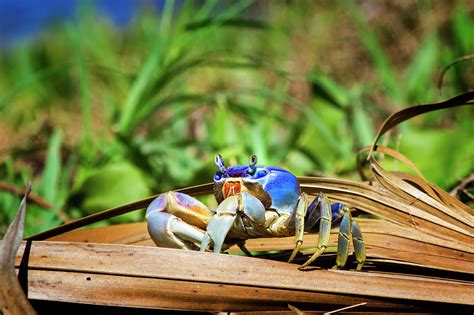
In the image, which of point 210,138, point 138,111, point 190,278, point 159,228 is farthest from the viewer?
point 210,138

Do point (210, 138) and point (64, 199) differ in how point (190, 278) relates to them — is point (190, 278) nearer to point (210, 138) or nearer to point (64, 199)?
point (64, 199)

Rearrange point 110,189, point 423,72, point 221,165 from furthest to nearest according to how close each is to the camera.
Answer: point 423,72 < point 110,189 < point 221,165

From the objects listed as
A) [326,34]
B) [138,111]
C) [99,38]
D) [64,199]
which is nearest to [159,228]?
[64,199]

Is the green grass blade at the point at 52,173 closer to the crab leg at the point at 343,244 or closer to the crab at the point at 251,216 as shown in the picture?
the crab at the point at 251,216

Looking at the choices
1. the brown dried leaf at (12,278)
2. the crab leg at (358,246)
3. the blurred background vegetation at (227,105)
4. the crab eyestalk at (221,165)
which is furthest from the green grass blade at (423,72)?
the brown dried leaf at (12,278)

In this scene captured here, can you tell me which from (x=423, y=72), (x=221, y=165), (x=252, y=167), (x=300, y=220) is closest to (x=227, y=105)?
(x=423, y=72)

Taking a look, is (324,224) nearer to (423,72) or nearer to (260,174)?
(260,174)

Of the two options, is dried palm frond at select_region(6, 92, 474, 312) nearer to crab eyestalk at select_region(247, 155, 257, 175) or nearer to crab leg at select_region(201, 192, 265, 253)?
crab leg at select_region(201, 192, 265, 253)
